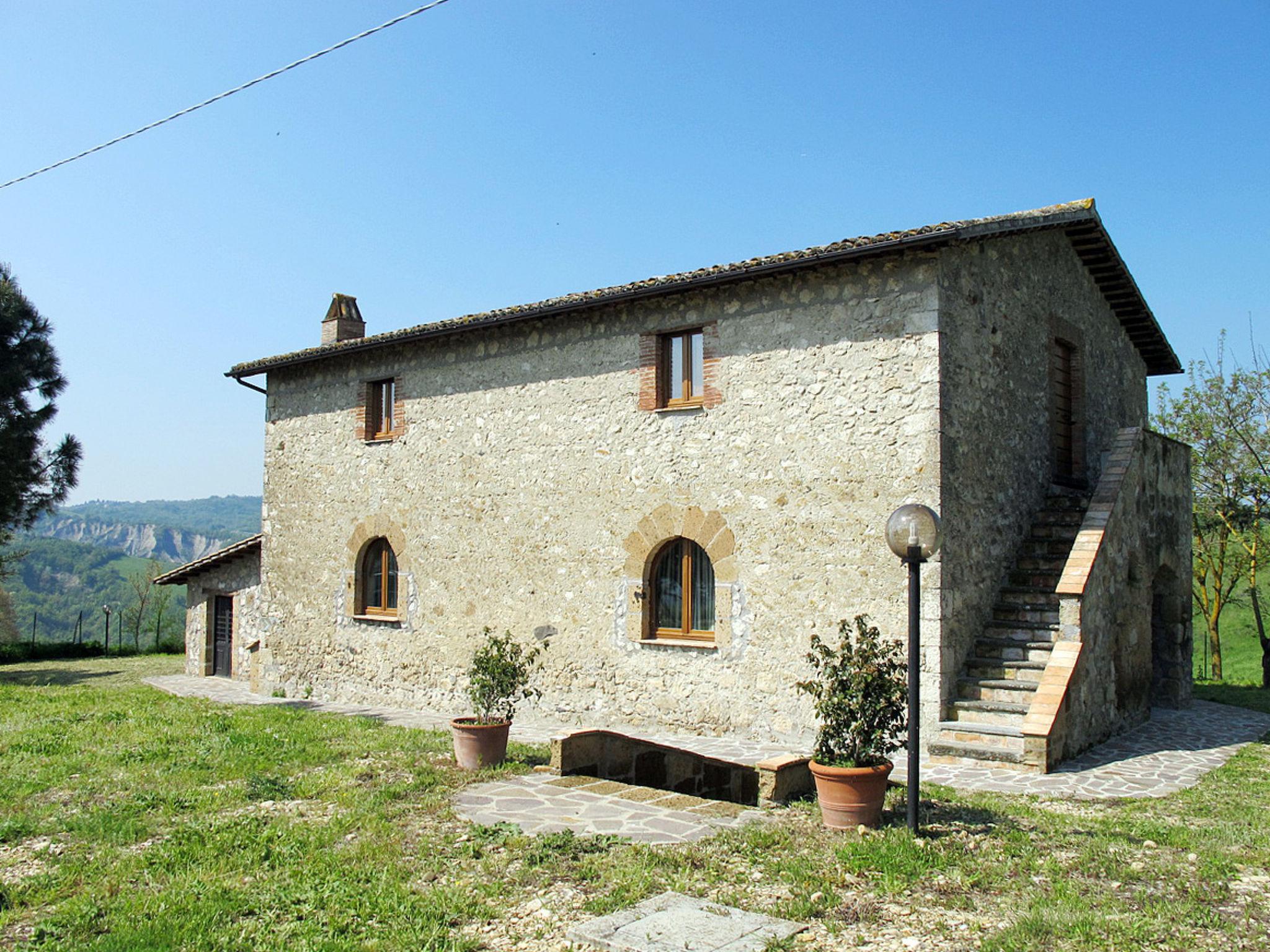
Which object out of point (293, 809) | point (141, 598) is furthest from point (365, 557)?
point (141, 598)

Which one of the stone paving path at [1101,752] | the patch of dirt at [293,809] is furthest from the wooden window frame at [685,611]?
the patch of dirt at [293,809]

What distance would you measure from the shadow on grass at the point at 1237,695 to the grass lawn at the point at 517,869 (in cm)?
658

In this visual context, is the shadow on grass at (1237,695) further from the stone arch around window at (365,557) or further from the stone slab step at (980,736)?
the stone arch around window at (365,557)

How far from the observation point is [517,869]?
18.1 feet

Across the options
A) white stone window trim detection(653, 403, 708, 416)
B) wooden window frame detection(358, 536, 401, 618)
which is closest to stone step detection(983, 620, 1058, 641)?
white stone window trim detection(653, 403, 708, 416)

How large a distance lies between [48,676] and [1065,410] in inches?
817

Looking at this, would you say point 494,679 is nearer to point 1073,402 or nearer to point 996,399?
point 996,399

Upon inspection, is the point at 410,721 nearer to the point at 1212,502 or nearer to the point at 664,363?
the point at 664,363

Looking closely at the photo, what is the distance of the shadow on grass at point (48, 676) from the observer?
19.0 m

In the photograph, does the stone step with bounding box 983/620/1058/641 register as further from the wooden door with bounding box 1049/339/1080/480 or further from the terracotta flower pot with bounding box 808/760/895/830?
the terracotta flower pot with bounding box 808/760/895/830

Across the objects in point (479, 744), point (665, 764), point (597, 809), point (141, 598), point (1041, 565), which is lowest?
point (141, 598)

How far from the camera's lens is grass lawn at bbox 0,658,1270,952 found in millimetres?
4559

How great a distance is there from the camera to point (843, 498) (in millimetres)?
9727

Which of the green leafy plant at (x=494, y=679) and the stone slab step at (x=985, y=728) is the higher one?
the green leafy plant at (x=494, y=679)
